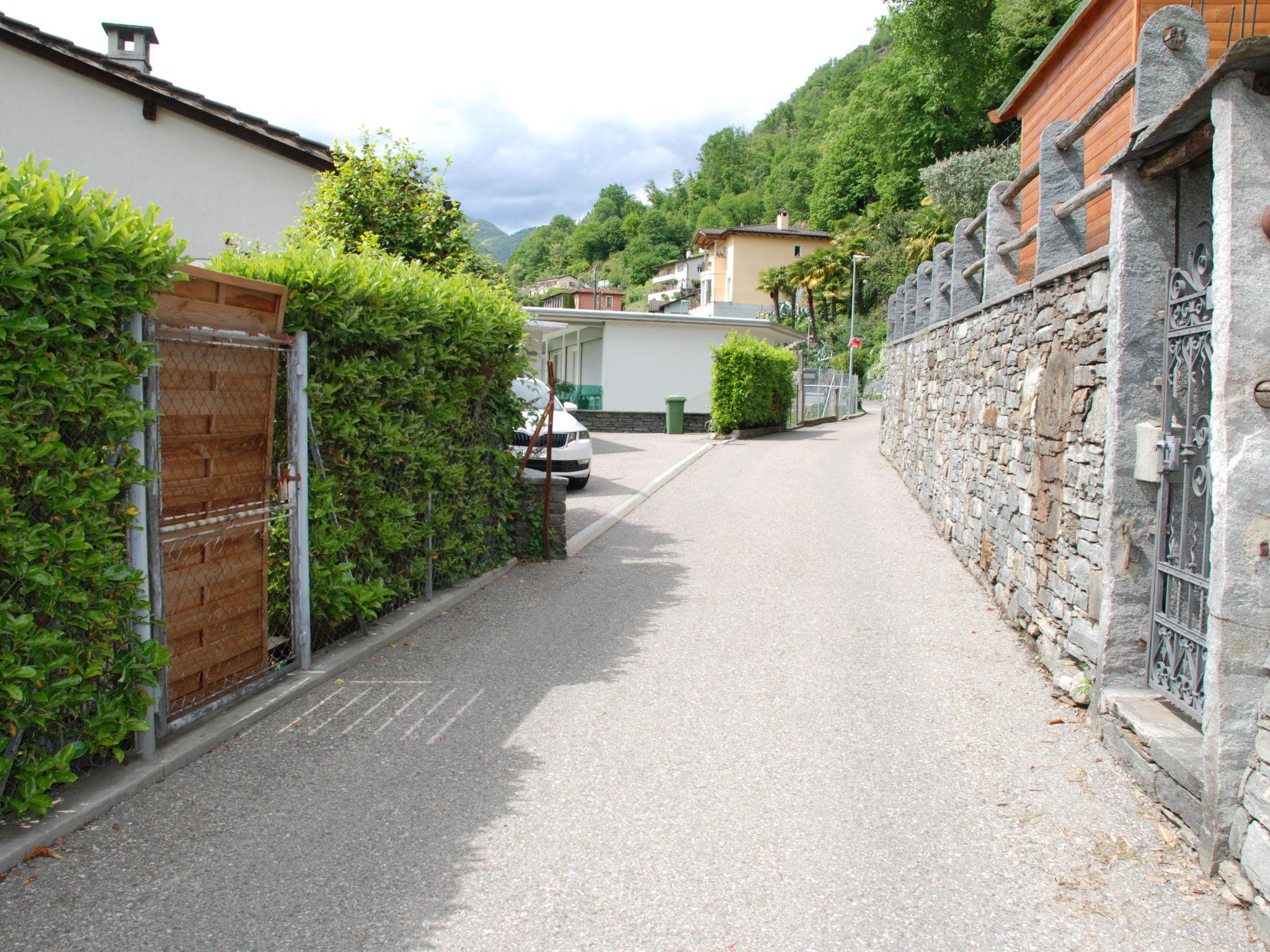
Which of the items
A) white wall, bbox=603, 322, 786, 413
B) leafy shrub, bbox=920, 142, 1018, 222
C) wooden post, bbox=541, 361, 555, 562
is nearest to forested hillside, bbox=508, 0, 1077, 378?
leafy shrub, bbox=920, 142, 1018, 222

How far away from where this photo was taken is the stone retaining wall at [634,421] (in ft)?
98.7

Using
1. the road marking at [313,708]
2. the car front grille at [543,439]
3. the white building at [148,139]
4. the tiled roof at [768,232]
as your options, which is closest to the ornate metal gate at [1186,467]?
the road marking at [313,708]

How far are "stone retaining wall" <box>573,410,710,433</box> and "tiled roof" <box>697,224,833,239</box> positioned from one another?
129 ft

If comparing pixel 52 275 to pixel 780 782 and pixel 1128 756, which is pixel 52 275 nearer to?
pixel 780 782

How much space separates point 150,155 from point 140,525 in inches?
402

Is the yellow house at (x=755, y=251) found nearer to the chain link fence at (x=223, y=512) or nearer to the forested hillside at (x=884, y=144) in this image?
the forested hillside at (x=884, y=144)

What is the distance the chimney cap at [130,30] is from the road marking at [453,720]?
41.5 ft

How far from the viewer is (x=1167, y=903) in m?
3.28

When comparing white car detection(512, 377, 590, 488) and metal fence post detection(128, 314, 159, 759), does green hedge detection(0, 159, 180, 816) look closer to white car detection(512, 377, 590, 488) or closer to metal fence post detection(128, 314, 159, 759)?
metal fence post detection(128, 314, 159, 759)

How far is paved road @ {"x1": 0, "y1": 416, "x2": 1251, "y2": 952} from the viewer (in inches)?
121

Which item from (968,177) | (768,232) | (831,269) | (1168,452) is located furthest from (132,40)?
(768,232)

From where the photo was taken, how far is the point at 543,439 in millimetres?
14039

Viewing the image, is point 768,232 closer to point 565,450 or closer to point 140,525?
point 565,450

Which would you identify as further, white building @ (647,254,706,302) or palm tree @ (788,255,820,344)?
white building @ (647,254,706,302)
